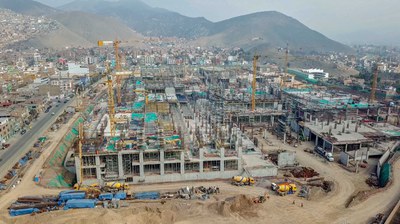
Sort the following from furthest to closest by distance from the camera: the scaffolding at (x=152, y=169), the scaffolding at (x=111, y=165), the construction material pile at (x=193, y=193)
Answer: the scaffolding at (x=152, y=169) < the scaffolding at (x=111, y=165) < the construction material pile at (x=193, y=193)

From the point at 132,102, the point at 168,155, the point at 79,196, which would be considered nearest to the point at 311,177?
the point at 168,155

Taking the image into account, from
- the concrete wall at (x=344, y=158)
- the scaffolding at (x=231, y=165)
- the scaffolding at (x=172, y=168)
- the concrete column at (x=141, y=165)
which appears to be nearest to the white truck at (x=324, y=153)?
the concrete wall at (x=344, y=158)

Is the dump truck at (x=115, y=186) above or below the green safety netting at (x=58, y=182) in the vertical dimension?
above

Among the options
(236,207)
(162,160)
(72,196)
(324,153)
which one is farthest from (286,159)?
(72,196)

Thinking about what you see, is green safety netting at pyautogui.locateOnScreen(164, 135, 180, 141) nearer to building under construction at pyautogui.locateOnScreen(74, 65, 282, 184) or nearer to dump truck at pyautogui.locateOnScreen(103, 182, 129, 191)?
building under construction at pyautogui.locateOnScreen(74, 65, 282, 184)

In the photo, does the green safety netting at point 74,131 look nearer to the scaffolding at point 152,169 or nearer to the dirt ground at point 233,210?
the dirt ground at point 233,210

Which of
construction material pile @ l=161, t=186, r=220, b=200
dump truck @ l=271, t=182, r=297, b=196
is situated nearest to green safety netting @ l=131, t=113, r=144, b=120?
construction material pile @ l=161, t=186, r=220, b=200
